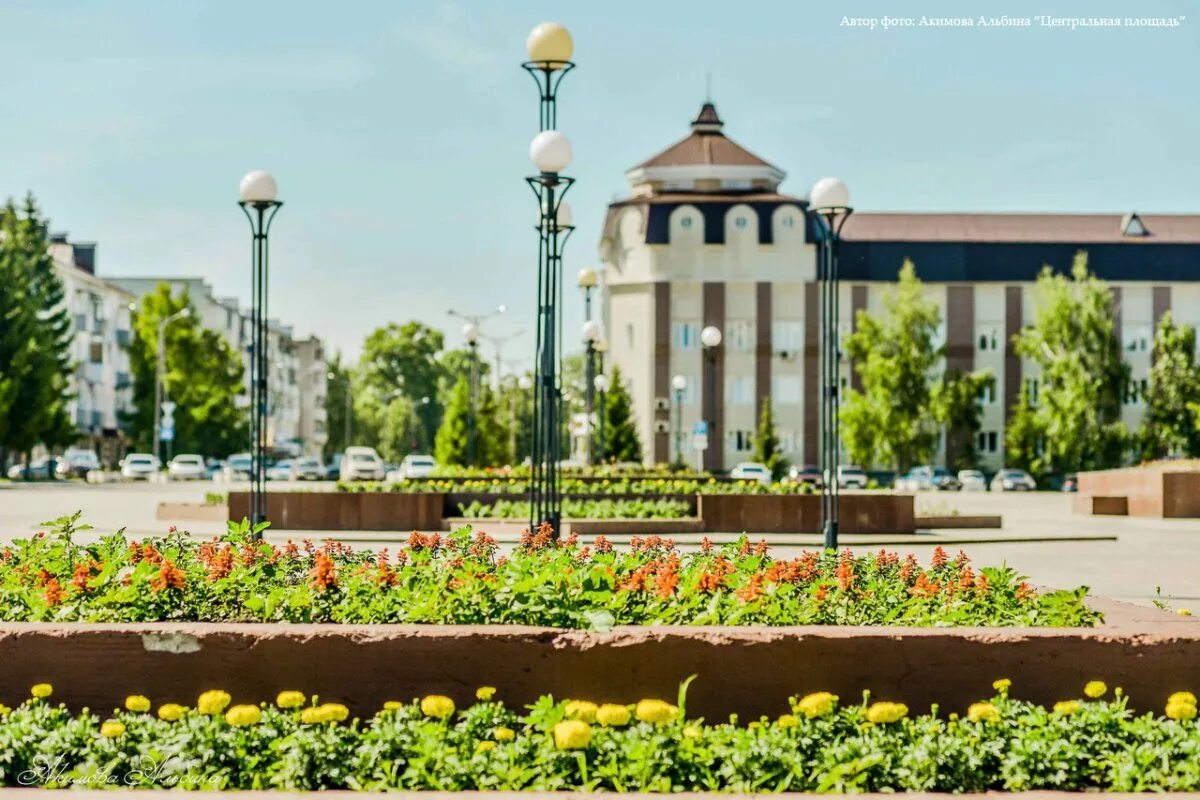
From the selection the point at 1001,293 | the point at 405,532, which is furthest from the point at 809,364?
the point at 405,532

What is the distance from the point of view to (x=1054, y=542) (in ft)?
101

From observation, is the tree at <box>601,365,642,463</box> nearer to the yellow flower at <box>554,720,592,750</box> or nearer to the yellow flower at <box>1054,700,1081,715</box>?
the yellow flower at <box>1054,700,1081,715</box>

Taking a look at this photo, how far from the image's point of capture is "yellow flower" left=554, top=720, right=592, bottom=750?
6.29m

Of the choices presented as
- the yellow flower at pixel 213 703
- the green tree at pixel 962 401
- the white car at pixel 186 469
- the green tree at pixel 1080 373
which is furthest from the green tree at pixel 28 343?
the yellow flower at pixel 213 703

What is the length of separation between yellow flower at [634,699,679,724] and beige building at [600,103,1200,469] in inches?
3077

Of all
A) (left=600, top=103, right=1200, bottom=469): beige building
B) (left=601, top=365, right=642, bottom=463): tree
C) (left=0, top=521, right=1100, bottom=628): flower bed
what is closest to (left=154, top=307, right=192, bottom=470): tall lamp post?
(left=600, top=103, right=1200, bottom=469): beige building

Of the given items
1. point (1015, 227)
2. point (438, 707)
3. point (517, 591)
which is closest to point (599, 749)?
point (438, 707)

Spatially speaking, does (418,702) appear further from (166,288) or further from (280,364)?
(280,364)

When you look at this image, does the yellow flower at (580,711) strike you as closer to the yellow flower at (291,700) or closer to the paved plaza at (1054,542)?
the yellow flower at (291,700)

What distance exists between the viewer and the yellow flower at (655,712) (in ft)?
21.4

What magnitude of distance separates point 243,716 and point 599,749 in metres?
1.38

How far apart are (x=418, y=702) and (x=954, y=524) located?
29.4m

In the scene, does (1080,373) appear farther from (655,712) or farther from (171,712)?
(171,712)

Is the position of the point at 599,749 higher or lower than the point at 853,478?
lower
